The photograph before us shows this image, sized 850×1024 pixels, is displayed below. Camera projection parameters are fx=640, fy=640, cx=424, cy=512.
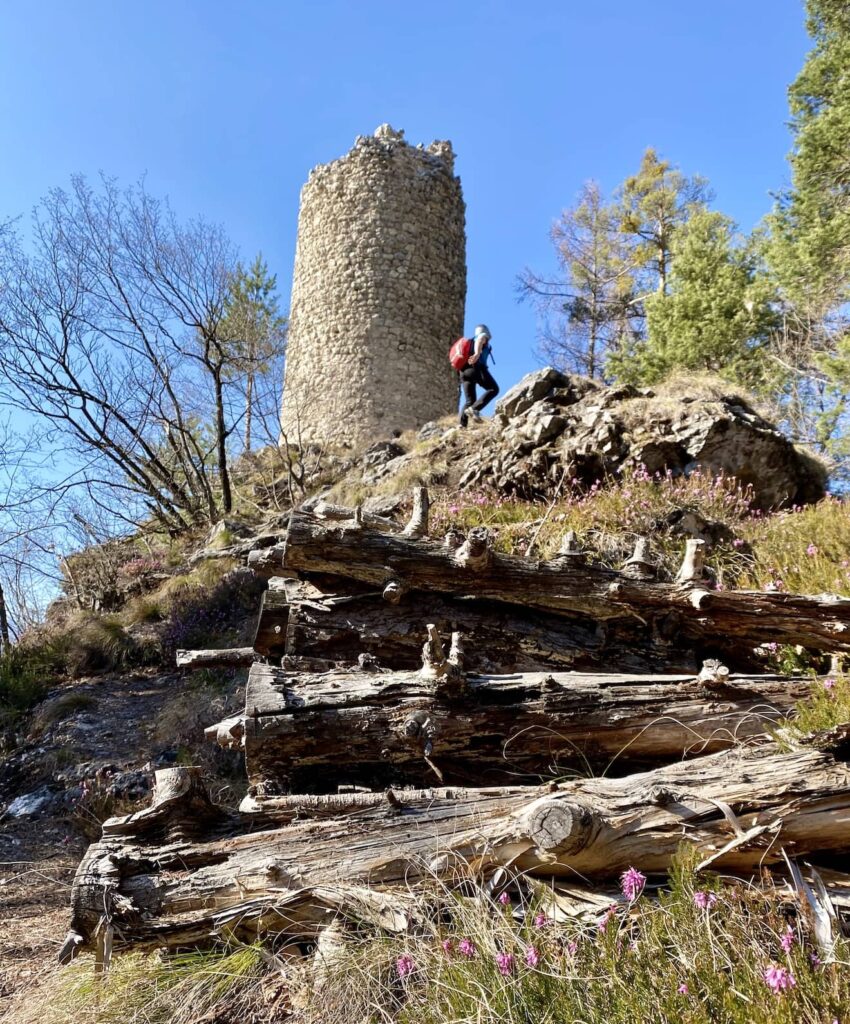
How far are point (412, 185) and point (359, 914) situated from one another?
17.7m

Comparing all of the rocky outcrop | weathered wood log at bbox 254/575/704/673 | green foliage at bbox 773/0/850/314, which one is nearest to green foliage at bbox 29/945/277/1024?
weathered wood log at bbox 254/575/704/673

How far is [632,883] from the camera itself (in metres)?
2.28

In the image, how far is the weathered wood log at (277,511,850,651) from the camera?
397cm

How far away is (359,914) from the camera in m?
2.46

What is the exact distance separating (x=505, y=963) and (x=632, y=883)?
1.79 ft

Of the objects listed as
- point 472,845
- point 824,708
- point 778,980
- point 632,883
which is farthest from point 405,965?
point 824,708

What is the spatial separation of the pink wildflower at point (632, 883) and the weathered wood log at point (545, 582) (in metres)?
2.04

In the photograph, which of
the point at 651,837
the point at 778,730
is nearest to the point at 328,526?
the point at 651,837

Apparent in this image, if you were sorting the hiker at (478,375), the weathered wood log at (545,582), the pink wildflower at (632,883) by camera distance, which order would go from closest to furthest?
1. the pink wildflower at (632,883)
2. the weathered wood log at (545,582)
3. the hiker at (478,375)

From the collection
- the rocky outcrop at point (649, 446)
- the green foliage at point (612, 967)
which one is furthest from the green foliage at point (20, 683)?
the green foliage at point (612, 967)

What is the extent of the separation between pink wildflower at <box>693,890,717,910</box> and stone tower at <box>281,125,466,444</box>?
1368cm

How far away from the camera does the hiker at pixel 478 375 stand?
11180mm

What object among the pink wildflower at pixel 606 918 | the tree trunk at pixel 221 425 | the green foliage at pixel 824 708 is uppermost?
the tree trunk at pixel 221 425

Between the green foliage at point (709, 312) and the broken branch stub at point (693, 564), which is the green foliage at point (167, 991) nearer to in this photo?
the broken branch stub at point (693, 564)
